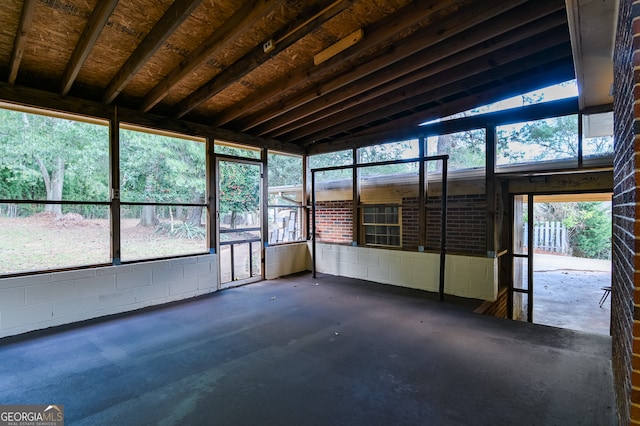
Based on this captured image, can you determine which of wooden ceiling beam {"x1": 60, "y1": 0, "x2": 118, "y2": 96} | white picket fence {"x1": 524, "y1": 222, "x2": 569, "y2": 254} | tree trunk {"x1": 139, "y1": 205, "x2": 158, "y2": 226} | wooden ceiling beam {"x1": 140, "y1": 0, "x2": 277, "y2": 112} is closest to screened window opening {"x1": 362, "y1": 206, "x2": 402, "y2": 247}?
tree trunk {"x1": 139, "y1": 205, "x2": 158, "y2": 226}

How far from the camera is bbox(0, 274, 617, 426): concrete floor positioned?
219 cm

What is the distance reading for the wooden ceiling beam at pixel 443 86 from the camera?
371 centimetres

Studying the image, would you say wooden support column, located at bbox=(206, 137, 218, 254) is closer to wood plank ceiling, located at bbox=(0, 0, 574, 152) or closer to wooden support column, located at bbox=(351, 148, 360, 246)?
wood plank ceiling, located at bbox=(0, 0, 574, 152)

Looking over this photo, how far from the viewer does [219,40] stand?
3006 mm

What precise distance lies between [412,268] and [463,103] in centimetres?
292

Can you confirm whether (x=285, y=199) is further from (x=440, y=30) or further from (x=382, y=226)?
(x=440, y=30)

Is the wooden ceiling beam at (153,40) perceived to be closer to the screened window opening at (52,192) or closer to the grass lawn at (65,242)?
the screened window opening at (52,192)

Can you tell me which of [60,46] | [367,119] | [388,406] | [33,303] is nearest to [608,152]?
[367,119]

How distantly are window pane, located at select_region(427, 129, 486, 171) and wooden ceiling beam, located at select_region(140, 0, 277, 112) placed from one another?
12.5 ft

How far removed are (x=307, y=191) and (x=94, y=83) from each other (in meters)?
4.35

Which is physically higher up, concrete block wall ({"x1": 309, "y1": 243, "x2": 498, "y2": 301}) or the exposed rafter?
the exposed rafter

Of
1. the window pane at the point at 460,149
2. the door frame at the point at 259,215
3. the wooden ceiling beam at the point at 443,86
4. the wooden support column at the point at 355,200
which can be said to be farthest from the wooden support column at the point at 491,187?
the door frame at the point at 259,215

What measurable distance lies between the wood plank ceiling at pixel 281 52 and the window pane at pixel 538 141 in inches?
23.1

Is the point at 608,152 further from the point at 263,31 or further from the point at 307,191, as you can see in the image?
the point at 307,191
